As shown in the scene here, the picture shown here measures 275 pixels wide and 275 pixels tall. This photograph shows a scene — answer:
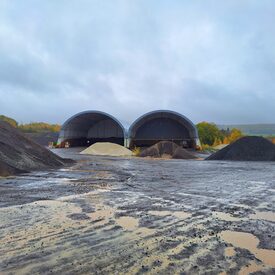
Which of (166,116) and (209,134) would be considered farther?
(209,134)

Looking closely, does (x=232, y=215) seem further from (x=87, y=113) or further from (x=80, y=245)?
(x=87, y=113)

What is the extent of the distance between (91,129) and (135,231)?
45544 millimetres

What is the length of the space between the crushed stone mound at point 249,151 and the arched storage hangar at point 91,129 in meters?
20.0

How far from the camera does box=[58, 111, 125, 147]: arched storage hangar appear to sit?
42781 mm

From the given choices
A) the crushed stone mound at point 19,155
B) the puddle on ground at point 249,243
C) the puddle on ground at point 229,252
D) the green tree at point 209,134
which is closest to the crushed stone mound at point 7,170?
the crushed stone mound at point 19,155

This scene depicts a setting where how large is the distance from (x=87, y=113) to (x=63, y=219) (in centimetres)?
3799

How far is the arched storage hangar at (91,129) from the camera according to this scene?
42781 millimetres

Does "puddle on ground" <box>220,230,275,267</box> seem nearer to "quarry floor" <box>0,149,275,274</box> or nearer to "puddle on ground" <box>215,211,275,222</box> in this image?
"quarry floor" <box>0,149,275,274</box>

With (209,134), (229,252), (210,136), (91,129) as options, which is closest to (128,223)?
(229,252)

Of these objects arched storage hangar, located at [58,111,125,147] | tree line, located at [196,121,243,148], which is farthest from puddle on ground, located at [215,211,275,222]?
tree line, located at [196,121,243,148]

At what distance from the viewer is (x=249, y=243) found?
434cm

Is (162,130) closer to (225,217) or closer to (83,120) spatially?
(83,120)

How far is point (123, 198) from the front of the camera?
24.4ft

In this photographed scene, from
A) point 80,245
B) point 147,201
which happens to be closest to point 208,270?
point 80,245
